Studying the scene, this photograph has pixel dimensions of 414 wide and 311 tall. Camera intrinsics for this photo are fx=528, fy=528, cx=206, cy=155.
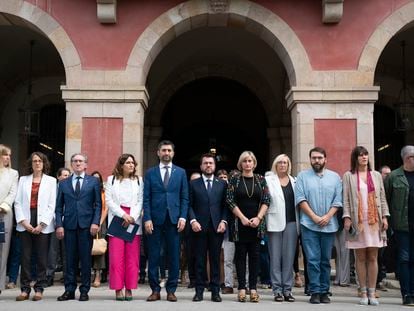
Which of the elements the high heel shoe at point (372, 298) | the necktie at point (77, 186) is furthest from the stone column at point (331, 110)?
the necktie at point (77, 186)

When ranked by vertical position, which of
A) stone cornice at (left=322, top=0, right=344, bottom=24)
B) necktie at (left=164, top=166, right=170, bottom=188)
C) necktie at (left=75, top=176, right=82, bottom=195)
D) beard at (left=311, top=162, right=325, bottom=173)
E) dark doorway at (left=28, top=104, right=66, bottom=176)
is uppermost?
stone cornice at (left=322, top=0, right=344, bottom=24)

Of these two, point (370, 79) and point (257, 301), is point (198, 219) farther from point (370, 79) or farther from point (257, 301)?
point (370, 79)

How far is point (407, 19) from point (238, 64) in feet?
18.2

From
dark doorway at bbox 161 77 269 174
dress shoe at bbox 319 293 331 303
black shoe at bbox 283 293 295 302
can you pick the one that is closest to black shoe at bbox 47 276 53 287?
black shoe at bbox 283 293 295 302

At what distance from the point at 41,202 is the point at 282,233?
3.18 meters

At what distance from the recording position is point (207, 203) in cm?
685

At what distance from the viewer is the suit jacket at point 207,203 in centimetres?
680

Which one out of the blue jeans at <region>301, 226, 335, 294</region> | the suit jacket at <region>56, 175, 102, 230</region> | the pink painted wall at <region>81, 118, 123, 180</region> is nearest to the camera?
the blue jeans at <region>301, 226, 335, 294</region>

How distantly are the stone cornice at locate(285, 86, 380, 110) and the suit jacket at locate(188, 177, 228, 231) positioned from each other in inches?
142

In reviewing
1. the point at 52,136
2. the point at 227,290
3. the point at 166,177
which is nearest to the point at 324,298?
the point at 227,290

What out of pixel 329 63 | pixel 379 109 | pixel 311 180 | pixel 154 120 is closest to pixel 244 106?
pixel 154 120

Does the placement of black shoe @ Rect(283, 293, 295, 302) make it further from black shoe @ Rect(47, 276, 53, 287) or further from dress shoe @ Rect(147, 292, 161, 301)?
black shoe @ Rect(47, 276, 53, 287)

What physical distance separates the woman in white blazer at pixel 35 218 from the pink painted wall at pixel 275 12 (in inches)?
140

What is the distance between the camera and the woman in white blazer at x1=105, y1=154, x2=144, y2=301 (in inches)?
263
